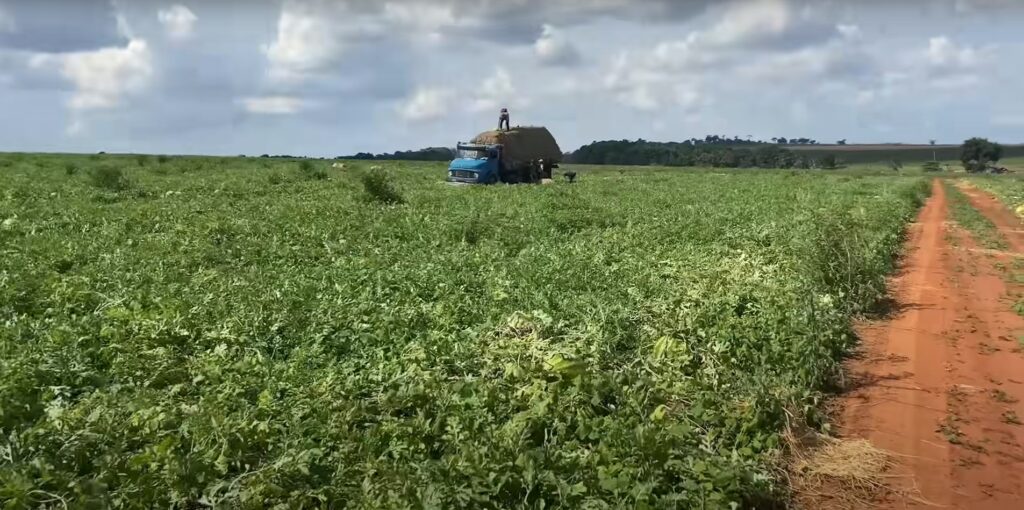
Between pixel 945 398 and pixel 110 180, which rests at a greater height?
pixel 110 180

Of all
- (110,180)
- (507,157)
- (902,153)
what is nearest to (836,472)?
(110,180)

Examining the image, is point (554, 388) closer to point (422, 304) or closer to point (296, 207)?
point (422, 304)

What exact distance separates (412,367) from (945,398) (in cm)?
493

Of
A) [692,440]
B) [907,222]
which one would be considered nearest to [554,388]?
[692,440]

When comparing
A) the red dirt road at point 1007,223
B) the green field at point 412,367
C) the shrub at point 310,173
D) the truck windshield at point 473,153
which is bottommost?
the red dirt road at point 1007,223

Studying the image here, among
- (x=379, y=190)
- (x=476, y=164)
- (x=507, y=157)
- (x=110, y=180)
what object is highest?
(x=507, y=157)

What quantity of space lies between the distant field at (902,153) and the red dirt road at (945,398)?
120779 millimetres

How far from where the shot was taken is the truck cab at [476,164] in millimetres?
35344

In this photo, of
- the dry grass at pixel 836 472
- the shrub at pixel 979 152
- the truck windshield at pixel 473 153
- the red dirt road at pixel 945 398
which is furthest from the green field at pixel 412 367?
the shrub at pixel 979 152

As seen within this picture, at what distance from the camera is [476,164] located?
35438mm

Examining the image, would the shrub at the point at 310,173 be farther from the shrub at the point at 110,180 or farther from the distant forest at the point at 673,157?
the distant forest at the point at 673,157

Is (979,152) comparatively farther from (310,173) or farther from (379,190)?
(379,190)

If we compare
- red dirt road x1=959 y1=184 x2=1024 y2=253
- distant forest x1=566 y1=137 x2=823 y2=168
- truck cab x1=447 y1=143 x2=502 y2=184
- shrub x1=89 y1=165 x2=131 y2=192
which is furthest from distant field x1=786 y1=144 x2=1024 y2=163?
shrub x1=89 y1=165 x2=131 y2=192

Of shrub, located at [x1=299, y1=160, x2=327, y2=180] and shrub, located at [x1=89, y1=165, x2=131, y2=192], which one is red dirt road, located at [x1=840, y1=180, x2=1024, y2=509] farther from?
shrub, located at [x1=299, y1=160, x2=327, y2=180]
